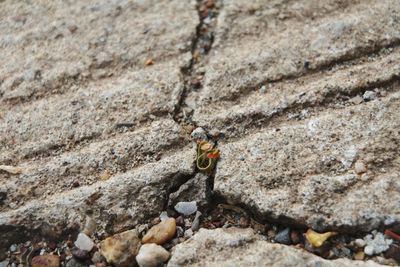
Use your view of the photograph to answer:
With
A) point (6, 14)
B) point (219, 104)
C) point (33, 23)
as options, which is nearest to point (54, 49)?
point (33, 23)

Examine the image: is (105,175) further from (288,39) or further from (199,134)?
(288,39)

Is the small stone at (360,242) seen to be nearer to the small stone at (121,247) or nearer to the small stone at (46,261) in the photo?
the small stone at (121,247)

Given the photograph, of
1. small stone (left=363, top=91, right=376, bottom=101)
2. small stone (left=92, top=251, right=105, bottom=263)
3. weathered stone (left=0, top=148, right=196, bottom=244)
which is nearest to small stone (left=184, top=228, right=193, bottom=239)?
weathered stone (left=0, top=148, right=196, bottom=244)

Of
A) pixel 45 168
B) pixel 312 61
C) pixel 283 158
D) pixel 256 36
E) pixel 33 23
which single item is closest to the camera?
pixel 283 158

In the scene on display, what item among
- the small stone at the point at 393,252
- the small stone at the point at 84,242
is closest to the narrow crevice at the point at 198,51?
the small stone at the point at 84,242

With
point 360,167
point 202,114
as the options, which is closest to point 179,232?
point 202,114

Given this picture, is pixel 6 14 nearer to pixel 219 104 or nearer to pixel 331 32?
pixel 219 104

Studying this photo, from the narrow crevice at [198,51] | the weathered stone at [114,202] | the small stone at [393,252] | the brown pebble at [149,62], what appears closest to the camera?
the small stone at [393,252]
